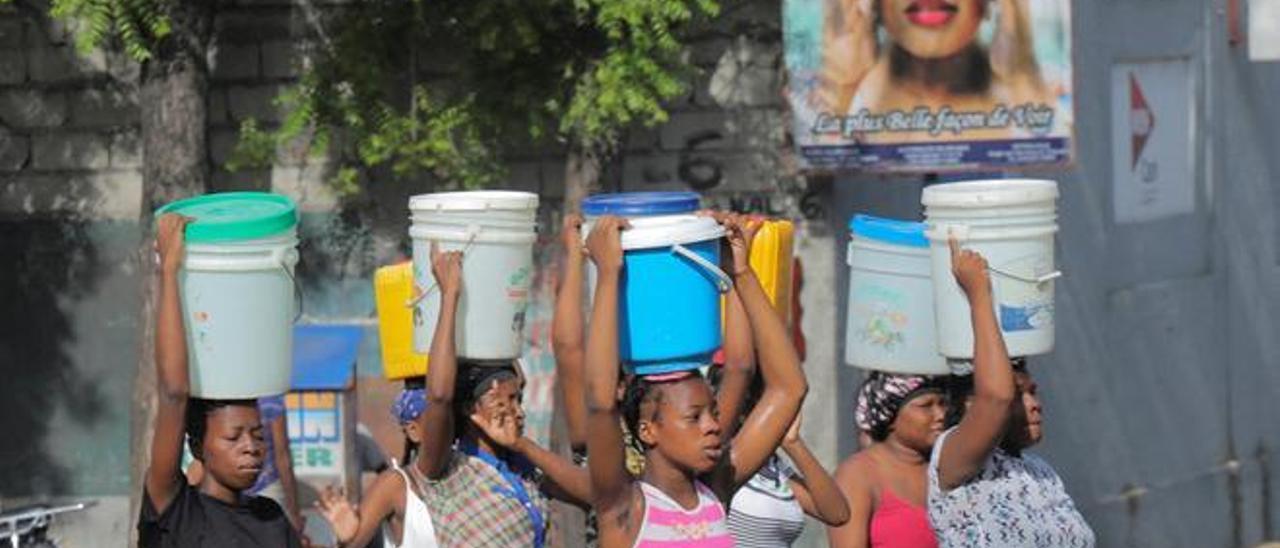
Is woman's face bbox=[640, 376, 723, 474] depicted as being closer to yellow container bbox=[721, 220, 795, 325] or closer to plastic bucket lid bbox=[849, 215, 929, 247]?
yellow container bbox=[721, 220, 795, 325]

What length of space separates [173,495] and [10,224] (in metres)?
5.75

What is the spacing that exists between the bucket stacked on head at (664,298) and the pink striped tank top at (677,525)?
28cm

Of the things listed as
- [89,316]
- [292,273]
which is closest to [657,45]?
[89,316]

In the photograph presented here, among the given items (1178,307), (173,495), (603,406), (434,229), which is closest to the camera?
(603,406)

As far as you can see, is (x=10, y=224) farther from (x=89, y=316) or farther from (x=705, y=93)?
(x=705, y=93)

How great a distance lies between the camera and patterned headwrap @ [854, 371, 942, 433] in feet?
23.3

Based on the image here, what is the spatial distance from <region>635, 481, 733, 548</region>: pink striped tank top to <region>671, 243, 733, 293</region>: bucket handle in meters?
0.49

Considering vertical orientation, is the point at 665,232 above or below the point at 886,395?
above

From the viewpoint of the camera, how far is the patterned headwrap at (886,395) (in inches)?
279

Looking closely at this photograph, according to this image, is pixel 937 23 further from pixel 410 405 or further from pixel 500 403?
pixel 500 403

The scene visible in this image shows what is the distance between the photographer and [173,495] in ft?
20.0

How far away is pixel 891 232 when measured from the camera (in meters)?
7.34

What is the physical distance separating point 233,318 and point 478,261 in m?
0.96

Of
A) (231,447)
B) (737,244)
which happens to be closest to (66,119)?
(231,447)
